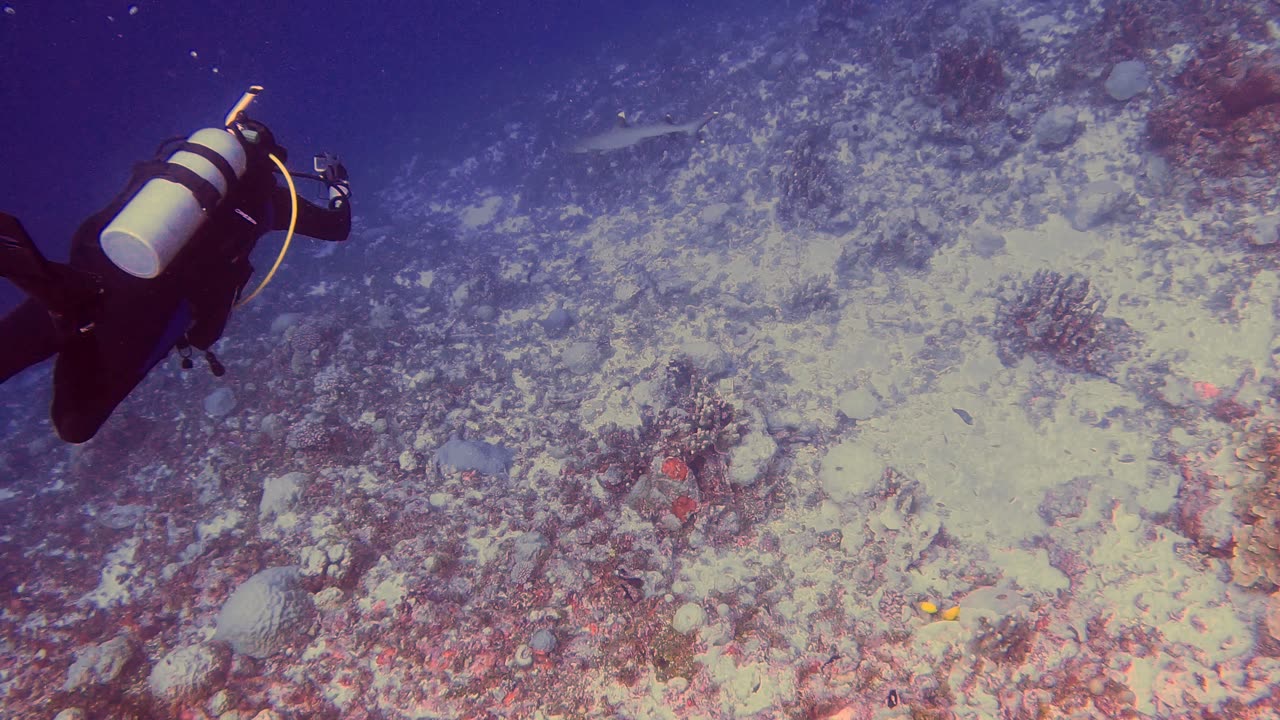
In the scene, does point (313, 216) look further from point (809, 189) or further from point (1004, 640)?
point (809, 189)

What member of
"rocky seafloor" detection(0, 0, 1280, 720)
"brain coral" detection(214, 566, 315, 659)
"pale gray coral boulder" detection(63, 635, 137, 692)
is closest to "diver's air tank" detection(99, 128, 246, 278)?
"brain coral" detection(214, 566, 315, 659)

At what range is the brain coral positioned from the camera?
4.92m

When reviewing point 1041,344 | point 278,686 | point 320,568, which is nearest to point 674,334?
point 1041,344

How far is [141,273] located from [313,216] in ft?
4.97

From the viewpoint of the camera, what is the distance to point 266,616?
16.3 feet

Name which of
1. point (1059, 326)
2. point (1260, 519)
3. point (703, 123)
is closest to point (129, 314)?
point (1260, 519)

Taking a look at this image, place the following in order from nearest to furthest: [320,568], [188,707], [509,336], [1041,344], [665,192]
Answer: [188,707] < [320,568] < [1041,344] < [509,336] < [665,192]

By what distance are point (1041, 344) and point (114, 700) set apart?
36.6ft

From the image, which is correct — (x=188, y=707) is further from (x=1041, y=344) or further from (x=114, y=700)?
(x=1041, y=344)

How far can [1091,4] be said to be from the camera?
413 inches

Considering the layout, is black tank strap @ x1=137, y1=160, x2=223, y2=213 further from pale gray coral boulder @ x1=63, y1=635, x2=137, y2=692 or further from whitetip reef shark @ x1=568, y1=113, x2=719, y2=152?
whitetip reef shark @ x1=568, y1=113, x2=719, y2=152

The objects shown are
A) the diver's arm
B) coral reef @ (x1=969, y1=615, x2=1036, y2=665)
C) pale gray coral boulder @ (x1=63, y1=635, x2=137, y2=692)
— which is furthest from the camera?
pale gray coral boulder @ (x1=63, y1=635, x2=137, y2=692)

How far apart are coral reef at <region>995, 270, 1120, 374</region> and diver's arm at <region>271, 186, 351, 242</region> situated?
8200mm

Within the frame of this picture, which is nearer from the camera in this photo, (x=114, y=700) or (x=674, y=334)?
(x=114, y=700)
